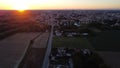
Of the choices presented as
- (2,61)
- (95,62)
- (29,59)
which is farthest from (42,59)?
(95,62)

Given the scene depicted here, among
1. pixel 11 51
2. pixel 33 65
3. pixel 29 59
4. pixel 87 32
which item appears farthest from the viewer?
pixel 87 32

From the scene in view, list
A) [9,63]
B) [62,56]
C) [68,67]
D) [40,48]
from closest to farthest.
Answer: [9,63] → [40,48] → [68,67] → [62,56]

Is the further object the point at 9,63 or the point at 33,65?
the point at 33,65

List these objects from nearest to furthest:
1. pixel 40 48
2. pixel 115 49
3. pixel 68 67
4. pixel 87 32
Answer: pixel 40 48 → pixel 68 67 → pixel 115 49 → pixel 87 32

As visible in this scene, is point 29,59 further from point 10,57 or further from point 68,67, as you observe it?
point 68,67

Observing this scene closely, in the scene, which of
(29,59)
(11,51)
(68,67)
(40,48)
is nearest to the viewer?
(29,59)

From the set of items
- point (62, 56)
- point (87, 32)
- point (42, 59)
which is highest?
point (42, 59)

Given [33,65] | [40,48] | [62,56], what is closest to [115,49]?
[62,56]

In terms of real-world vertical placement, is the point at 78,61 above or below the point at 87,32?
above

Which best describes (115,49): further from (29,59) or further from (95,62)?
(29,59)
